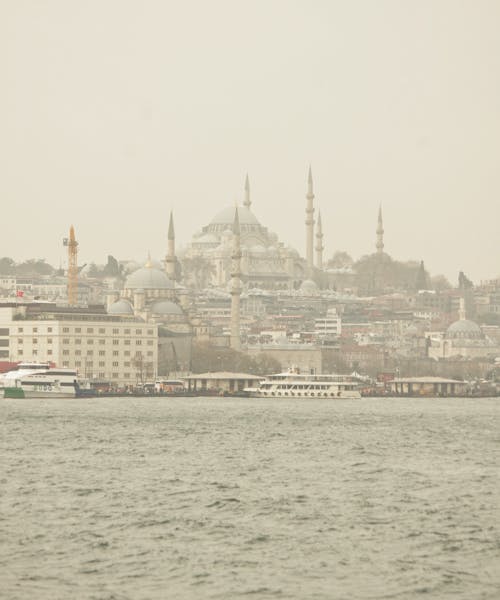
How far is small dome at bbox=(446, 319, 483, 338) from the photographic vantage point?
192125 millimetres

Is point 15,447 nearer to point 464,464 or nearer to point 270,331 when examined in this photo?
point 464,464

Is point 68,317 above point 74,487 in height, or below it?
above

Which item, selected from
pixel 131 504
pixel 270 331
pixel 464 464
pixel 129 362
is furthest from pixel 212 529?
pixel 270 331

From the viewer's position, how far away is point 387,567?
94.3 feet

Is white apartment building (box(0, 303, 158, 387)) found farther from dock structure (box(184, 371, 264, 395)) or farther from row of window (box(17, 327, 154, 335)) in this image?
dock structure (box(184, 371, 264, 395))

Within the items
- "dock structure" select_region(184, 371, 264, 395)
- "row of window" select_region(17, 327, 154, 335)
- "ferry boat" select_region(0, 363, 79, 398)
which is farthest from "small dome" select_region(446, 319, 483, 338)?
"ferry boat" select_region(0, 363, 79, 398)

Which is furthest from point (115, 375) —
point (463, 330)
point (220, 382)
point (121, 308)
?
point (463, 330)

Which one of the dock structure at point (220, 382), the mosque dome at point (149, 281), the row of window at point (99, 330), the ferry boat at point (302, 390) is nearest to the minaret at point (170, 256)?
the mosque dome at point (149, 281)

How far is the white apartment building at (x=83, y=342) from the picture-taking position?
118 metres

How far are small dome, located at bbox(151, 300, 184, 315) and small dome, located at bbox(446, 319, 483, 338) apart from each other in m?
45.9

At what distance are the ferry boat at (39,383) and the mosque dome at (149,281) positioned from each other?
68246 millimetres

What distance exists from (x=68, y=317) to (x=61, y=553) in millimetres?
92646

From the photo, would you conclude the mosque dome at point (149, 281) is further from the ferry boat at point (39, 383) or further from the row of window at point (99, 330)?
the ferry boat at point (39, 383)

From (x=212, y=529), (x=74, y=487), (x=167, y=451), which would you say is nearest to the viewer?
(x=212, y=529)
